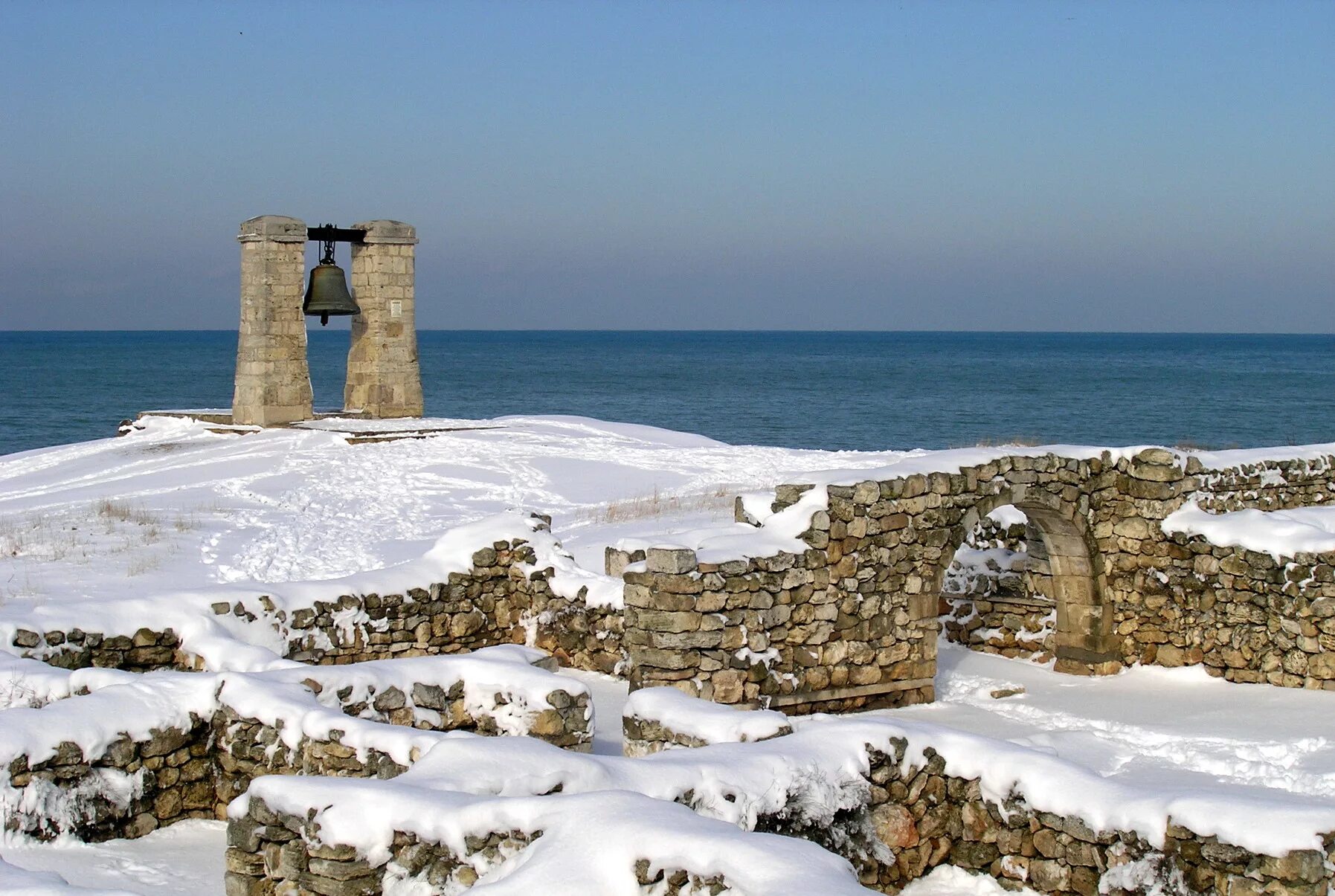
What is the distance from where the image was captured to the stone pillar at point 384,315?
24.5m

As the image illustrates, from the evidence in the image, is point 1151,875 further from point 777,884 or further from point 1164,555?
point 1164,555

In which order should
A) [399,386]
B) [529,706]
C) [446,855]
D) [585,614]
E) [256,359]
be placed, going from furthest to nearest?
[399,386]
[256,359]
[585,614]
[529,706]
[446,855]

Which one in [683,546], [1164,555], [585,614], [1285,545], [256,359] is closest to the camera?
[683,546]

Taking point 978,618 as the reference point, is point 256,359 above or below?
above

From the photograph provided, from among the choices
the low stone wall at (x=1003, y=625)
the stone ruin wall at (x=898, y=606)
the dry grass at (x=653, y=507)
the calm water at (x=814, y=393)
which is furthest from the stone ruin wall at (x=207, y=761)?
the calm water at (x=814, y=393)

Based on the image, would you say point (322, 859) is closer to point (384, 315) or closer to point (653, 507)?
point (653, 507)

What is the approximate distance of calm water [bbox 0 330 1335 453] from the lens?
5310 centimetres

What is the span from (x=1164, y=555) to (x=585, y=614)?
5.54 meters

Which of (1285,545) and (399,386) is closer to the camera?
(1285,545)

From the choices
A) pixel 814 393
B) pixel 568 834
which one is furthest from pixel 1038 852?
pixel 814 393

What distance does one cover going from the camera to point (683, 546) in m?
10.5

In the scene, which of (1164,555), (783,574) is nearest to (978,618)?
(1164,555)

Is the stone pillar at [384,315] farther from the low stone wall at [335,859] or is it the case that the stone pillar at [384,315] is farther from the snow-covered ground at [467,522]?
the low stone wall at [335,859]

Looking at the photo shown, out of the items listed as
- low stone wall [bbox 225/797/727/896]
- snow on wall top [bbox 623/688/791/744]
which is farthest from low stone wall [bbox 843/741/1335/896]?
low stone wall [bbox 225/797/727/896]
